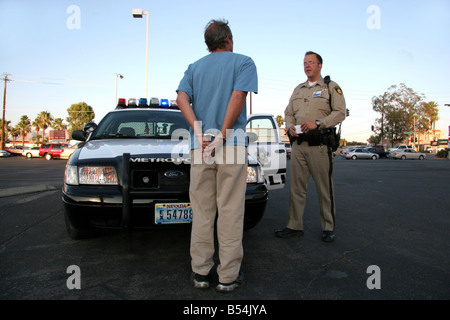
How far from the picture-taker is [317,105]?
10.5 feet

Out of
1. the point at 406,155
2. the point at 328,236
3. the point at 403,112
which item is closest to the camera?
the point at 328,236

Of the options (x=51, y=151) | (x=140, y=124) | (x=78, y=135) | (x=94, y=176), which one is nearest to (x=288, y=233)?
(x=94, y=176)

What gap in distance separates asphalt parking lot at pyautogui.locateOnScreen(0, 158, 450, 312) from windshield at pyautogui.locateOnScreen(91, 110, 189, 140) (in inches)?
43.9

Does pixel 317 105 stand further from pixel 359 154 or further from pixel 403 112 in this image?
pixel 403 112

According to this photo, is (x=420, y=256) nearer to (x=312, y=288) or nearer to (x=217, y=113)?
(x=312, y=288)

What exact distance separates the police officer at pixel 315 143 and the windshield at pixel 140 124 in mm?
1378

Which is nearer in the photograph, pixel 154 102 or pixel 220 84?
pixel 220 84

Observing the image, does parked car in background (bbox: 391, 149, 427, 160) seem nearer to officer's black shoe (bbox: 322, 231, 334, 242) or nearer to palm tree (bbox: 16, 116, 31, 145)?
officer's black shoe (bbox: 322, 231, 334, 242)

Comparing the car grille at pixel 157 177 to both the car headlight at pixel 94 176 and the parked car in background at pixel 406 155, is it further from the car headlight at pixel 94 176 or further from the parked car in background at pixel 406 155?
the parked car in background at pixel 406 155

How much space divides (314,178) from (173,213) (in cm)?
158

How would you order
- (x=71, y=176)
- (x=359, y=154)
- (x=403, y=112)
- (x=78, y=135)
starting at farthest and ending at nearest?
1. (x=403, y=112)
2. (x=359, y=154)
3. (x=78, y=135)
4. (x=71, y=176)

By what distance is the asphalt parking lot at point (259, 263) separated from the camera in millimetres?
1959

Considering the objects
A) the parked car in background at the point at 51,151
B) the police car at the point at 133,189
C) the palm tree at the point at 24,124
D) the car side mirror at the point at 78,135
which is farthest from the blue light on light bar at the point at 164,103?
the palm tree at the point at 24,124
